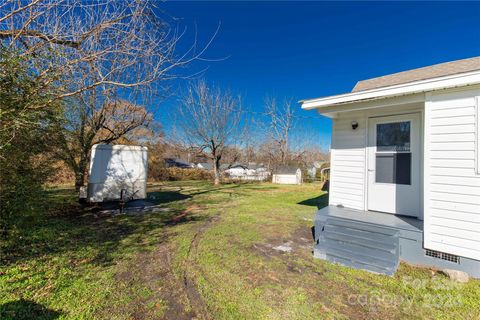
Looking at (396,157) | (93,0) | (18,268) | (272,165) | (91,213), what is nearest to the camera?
(18,268)

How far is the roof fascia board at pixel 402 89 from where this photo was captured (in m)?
2.84

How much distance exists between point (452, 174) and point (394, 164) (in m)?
1.12

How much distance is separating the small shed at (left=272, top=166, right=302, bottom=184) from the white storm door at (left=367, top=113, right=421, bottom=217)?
1564cm

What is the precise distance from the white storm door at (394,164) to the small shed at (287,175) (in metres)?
15.6

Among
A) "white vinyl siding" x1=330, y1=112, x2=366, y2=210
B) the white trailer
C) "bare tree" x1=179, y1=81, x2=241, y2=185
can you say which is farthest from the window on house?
"bare tree" x1=179, y1=81, x2=241, y2=185

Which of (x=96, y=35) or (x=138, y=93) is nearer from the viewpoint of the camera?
(x=96, y=35)

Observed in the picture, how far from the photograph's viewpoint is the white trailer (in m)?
6.75

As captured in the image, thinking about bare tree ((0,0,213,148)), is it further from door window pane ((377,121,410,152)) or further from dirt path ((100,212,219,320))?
door window pane ((377,121,410,152))

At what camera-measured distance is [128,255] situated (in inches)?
135

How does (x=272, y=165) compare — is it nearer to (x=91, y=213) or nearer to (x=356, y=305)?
(x=91, y=213)

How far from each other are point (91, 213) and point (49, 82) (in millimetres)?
4726

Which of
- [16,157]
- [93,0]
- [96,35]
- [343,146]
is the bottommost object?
[16,157]

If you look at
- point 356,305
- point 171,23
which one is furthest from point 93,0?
point 356,305

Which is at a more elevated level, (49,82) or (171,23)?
(171,23)
